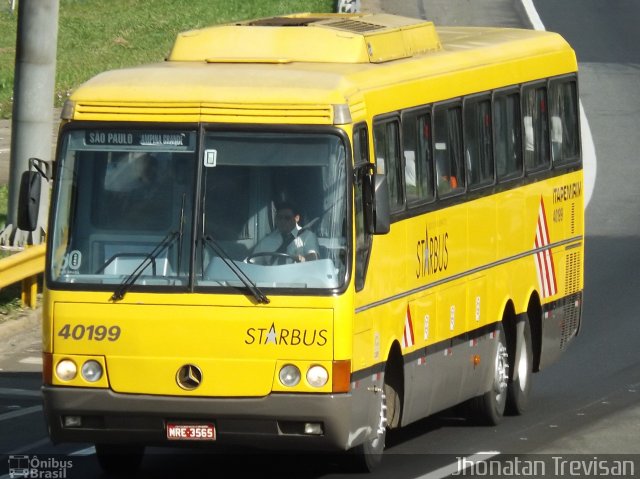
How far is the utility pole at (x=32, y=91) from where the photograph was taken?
22.0 m

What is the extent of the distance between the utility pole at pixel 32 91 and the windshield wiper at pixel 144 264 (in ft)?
36.5

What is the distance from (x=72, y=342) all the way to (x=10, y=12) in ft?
130

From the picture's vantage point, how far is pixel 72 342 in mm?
11117

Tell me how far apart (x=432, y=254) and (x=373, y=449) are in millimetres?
1694

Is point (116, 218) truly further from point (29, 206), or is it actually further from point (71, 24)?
point (71, 24)

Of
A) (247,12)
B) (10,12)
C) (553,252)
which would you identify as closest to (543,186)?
(553,252)

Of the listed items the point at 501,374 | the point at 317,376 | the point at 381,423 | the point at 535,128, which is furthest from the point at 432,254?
the point at 535,128

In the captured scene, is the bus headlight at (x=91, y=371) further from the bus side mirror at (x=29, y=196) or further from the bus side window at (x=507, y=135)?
the bus side window at (x=507, y=135)

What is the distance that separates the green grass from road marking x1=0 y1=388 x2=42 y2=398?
21895mm

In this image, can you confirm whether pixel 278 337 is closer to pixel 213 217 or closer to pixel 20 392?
pixel 213 217

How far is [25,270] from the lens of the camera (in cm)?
1939

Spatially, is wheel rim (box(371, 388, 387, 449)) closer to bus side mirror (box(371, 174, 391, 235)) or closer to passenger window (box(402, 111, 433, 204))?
bus side mirror (box(371, 174, 391, 235))

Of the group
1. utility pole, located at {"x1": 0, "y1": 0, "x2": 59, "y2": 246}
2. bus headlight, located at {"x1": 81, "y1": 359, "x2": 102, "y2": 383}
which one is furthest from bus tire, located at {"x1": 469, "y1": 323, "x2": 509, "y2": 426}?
utility pole, located at {"x1": 0, "y1": 0, "x2": 59, "y2": 246}

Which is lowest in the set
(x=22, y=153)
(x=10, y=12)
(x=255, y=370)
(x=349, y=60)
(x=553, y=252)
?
(x=10, y=12)
